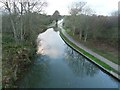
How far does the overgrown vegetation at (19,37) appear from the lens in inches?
758

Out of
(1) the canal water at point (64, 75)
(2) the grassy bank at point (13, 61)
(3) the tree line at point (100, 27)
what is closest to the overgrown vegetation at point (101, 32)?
(3) the tree line at point (100, 27)

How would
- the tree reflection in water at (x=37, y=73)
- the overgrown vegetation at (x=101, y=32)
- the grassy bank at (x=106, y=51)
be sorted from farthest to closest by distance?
1. the overgrown vegetation at (x=101, y=32)
2. the grassy bank at (x=106, y=51)
3. the tree reflection in water at (x=37, y=73)

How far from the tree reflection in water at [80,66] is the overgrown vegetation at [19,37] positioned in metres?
5.30

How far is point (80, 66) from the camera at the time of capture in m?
23.4

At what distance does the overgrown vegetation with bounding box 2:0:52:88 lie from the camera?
63.1 ft

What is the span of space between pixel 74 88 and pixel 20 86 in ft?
14.8

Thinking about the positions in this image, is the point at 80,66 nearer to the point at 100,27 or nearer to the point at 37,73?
the point at 37,73

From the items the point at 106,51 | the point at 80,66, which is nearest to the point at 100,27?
the point at 106,51

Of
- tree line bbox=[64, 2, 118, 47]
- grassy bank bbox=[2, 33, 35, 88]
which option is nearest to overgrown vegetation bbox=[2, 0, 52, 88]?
grassy bank bbox=[2, 33, 35, 88]

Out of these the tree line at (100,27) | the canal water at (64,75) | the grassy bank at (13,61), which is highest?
the tree line at (100,27)

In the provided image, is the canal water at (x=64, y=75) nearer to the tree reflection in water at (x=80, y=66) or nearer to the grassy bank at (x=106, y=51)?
the tree reflection in water at (x=80, y=66)

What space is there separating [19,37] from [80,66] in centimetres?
1058

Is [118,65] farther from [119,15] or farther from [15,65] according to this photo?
[15,65]

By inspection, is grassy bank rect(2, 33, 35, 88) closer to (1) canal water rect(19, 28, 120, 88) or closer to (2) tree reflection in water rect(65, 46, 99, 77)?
(1) canal water rect(19, 28, 120, 88)
